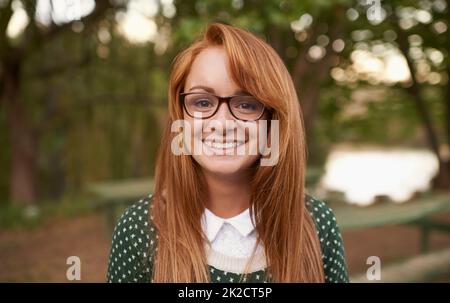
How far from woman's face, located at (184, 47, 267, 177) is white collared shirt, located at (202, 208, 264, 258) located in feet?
0.40

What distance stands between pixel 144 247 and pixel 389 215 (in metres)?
2.49

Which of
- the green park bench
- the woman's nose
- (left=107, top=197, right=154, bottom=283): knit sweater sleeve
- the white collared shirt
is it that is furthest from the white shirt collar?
the green park bench

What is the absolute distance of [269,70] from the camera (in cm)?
82

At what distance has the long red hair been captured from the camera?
873mm

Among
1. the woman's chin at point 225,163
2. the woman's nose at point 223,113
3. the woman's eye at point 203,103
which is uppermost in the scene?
the woman's eye at point 203,103

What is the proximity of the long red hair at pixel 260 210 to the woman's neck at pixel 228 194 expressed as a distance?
0.6 inches

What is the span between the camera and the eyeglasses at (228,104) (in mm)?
825

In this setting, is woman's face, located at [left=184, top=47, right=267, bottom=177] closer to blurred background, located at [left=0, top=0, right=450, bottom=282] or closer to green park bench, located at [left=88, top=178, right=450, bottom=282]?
green park bench, located at [left=88, top=178, right=450, bottom=282]

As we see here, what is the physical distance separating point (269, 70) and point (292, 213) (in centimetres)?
27

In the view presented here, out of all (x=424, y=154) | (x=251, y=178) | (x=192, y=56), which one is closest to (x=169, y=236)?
(x=251, y=178)

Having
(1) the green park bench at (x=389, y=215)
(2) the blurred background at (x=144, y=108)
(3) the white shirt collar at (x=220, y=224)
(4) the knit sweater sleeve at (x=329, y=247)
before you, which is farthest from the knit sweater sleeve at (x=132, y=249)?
(2) the blurred background at (x=144, y=108)

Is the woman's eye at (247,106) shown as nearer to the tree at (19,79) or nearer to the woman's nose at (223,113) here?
the woman's nose at (223,113)

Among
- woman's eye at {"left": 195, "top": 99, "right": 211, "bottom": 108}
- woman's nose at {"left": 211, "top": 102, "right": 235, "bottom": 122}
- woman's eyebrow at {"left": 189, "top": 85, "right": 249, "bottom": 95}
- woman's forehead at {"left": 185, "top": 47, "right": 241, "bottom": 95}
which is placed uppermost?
woman's forehead at {"left": 185, "top": 47, "right": 241, "bottom": 95}

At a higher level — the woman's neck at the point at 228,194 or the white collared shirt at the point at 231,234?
the woman's neck at the point at 228,194
